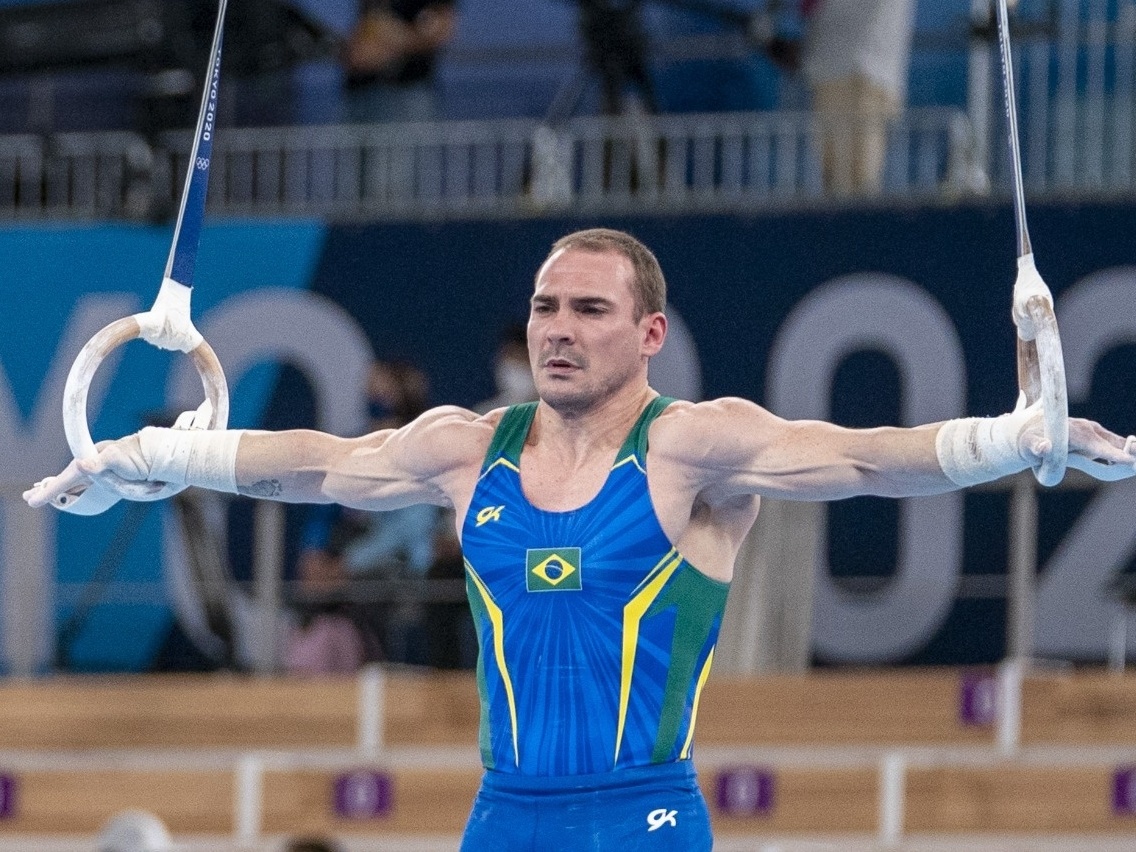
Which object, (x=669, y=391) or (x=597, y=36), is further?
(x=597, y=36)

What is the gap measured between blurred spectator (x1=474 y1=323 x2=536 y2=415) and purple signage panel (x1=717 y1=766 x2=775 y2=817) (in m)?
1.92

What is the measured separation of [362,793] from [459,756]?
457mm

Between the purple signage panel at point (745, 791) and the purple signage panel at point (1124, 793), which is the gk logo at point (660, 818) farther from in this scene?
the purple signage panel at point (1124, 793)

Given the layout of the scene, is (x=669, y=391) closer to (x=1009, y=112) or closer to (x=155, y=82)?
(x=155, y=82)

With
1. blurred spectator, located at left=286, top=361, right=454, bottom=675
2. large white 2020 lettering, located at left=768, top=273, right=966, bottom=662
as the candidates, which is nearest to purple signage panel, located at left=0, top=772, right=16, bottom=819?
blurred spectator, located at left=286, top=361, right=454, bottom=675

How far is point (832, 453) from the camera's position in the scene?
4.29 metres

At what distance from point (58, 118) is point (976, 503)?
6.08 metres

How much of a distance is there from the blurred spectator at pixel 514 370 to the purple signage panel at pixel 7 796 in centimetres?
273

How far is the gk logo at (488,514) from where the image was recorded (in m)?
4.37

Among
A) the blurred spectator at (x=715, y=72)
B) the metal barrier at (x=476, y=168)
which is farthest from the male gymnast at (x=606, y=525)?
the blurred spectator at (x=715, y=72)

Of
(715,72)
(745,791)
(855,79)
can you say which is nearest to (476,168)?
(715,72)

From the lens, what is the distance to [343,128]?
10438 millimetres

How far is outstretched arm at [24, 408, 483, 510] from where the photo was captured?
4523 millimetres

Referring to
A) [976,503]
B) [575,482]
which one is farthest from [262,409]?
[575,482]
